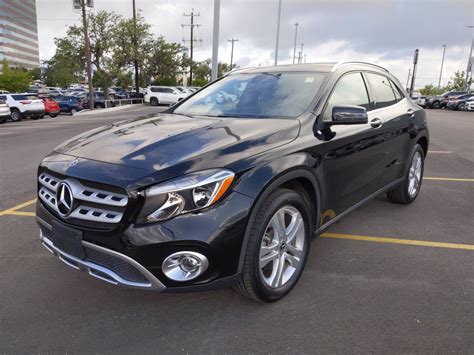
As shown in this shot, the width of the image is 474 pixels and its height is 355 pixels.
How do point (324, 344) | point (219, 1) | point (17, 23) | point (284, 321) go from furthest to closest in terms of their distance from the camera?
point (17, 23), point (219, 1), point (284, 321), point (324, 344)

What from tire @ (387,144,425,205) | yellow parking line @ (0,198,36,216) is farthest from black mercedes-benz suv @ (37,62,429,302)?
yellow parking line @ (0,198,36,216)

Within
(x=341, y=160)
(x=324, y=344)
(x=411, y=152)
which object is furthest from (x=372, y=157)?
(x=324, y=344)

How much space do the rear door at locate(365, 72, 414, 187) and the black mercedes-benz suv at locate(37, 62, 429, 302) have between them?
0.31 meters

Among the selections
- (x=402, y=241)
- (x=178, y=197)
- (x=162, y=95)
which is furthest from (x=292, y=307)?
(x=162, y=95)

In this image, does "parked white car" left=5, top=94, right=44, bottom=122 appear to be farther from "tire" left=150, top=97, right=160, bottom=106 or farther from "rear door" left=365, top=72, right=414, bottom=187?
"rear door" left=365, top=72, right=414, bottom=187

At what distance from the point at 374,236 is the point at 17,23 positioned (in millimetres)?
156895

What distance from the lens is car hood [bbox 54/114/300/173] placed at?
2.41m

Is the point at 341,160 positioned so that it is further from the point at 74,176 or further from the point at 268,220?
the point at 74,176

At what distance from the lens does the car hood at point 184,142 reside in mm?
Result: 2410

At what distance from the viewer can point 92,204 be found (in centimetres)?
236

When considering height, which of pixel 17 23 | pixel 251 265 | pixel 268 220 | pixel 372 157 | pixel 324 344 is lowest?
pixel 324 344

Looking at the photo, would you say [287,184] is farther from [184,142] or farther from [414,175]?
[414,175]

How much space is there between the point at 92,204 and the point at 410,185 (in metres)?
4.03

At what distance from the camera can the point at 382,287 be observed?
308 centimetres
